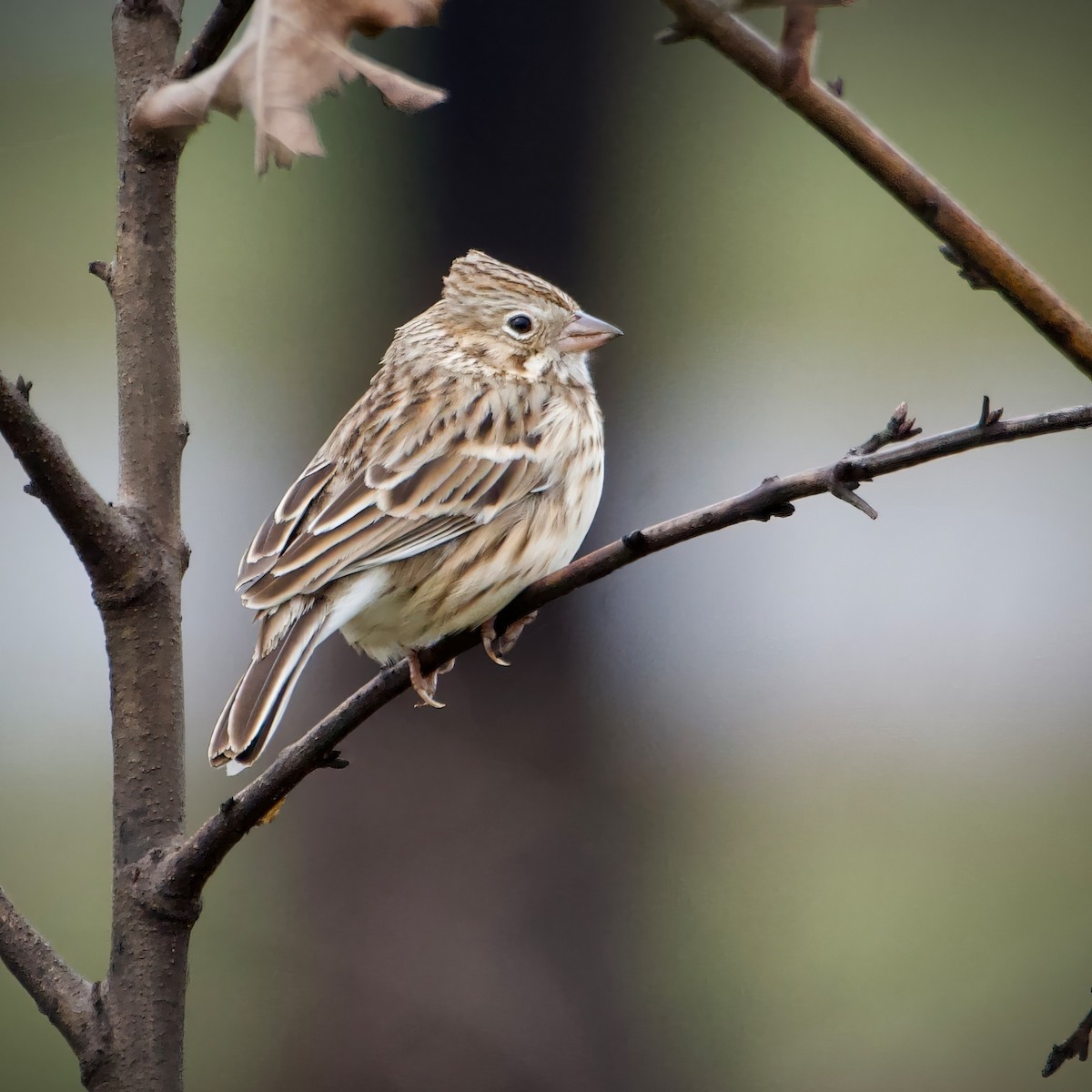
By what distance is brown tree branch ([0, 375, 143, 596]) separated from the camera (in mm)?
2010

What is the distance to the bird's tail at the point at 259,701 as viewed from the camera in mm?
2562

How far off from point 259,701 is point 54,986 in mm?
643

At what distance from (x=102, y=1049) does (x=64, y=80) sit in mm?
4079

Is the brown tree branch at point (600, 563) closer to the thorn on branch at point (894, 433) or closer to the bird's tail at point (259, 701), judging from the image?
the thorn on branch at point (894, 433)

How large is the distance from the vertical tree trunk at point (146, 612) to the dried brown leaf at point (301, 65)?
751 mm

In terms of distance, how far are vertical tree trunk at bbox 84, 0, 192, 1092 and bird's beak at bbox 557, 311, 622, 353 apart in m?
1.51

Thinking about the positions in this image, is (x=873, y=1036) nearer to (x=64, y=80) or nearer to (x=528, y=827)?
(x=528, y=827)

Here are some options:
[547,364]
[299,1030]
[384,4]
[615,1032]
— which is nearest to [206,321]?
[547,364]

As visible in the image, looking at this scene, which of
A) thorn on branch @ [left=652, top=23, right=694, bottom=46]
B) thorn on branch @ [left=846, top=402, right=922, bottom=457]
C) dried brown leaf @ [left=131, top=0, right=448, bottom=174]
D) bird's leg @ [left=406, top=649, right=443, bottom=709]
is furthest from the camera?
bird's leg @ [left=406, top=649, right=443, bottom=709]

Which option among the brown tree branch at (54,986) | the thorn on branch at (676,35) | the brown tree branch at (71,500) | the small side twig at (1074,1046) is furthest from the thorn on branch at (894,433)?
the brown tree branch at (54,986)

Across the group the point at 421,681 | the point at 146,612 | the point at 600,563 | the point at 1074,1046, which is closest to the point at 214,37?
the point at 146,612

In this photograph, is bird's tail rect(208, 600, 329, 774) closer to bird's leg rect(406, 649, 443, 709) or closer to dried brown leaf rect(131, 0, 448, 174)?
bird's leg rect(406, 649, 443, 709)

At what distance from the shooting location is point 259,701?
2.62 metres

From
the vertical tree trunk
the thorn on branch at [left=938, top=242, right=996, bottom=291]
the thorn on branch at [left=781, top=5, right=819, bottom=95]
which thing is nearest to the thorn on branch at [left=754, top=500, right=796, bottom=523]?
the thorn on branch at [left=938, top=242, right=996, bottom=291]
